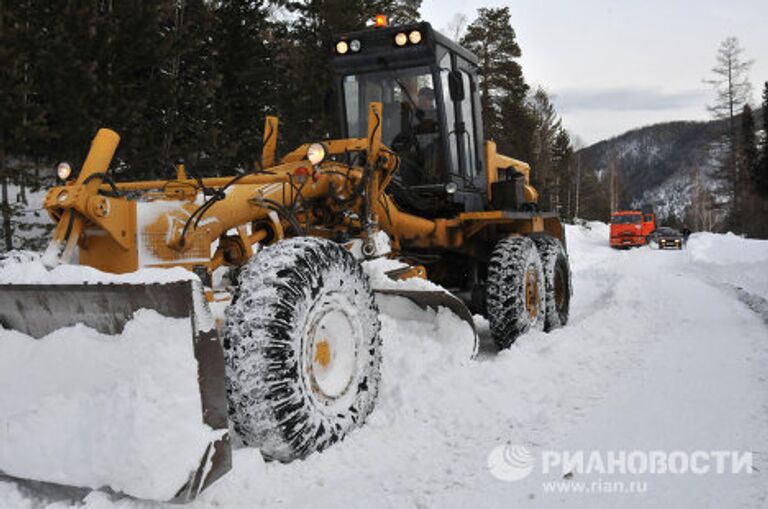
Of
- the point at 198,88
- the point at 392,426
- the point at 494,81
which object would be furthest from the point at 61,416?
the point at 494,81

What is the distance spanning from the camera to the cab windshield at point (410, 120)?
6.23 metres

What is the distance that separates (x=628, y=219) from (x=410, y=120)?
28.8 meters

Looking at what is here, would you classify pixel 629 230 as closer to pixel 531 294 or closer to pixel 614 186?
pixel 531 294

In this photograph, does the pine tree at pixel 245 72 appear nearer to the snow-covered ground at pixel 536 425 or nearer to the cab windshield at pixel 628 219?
the snow-covered ground at pixel 536 425

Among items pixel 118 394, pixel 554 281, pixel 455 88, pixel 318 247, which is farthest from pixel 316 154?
pixel 554 281

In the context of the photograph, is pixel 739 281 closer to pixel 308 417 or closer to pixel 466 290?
pixel 466 290

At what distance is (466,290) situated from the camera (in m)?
6.89

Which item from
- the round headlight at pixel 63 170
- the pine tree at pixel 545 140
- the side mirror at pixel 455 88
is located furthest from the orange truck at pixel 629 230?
the round headlight at pixel 63 170

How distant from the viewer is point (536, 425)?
363 cm

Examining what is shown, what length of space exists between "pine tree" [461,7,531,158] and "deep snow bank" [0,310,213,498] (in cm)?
3345

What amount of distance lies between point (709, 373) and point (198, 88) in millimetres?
11325

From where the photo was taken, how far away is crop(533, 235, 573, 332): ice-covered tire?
689 centimetres

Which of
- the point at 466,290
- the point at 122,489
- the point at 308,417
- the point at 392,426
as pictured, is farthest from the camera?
the point at 466,290

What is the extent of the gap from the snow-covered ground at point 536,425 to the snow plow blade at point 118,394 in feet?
0.56
